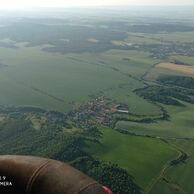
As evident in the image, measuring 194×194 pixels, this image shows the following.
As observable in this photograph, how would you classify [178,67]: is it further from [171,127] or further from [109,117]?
[171,127]

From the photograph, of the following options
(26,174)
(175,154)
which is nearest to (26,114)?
(175,154)

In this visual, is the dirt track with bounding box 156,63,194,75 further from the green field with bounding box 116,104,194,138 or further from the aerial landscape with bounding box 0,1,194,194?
the green field with bounding box 116,104,194,138

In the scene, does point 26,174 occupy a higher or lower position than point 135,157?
higher

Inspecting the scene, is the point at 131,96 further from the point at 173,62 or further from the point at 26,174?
the point at 26,174

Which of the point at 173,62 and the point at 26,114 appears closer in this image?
the point at 26,114

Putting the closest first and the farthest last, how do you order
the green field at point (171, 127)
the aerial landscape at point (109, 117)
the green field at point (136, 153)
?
1. the green field at point (136, 153)
2. the aerial landscape at point (109, 117)
3. the green field at point (171, 127)

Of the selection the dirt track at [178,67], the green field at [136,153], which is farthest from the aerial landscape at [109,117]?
the dirt track at [178,67]

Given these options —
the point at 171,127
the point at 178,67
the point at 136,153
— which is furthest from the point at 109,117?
the point at 178,67

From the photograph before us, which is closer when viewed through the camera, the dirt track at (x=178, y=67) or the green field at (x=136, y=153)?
the green field at (x=136, y=153)

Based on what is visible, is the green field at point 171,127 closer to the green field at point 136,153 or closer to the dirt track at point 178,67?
the green field at point 136,153

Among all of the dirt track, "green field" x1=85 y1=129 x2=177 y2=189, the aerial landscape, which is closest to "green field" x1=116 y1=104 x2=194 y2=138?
the aerial landscape

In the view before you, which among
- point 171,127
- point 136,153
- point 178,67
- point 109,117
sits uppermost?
point 136,153
